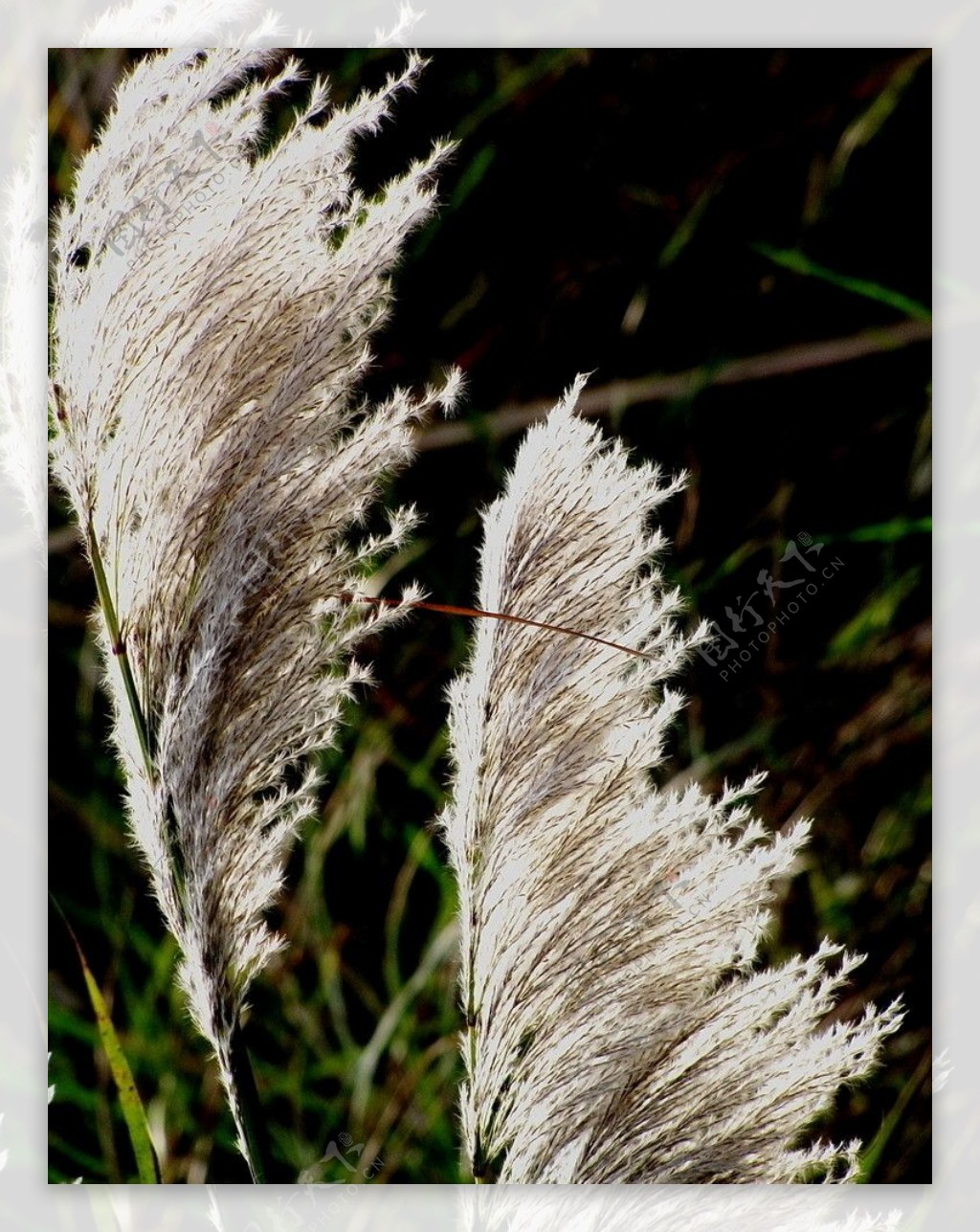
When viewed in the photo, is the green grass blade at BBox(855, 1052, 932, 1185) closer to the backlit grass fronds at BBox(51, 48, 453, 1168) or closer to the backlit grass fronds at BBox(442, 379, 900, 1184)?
the backlit grass fronds at BBox(442, 379, 900, 1184)

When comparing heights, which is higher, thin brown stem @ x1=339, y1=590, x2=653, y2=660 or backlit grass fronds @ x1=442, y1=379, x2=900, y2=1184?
thin brown stem @ x1=339, y1=590, x2=653, y2=660

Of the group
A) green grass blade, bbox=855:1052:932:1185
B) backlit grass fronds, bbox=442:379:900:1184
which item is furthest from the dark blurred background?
backlit grass fronds, bbox=442:379:900:1184

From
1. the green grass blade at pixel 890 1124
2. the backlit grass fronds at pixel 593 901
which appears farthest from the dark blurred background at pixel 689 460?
the backlit grass fronds at pixel 593 901

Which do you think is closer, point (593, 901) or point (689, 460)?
point (593, 901)

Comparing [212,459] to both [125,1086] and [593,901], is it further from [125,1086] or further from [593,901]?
[125,1086]

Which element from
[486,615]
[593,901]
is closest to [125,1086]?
[593,901]

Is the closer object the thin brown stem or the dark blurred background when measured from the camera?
the thin brown stem

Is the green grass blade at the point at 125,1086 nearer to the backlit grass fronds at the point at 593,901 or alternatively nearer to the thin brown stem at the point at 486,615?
the backlit grass fronds at the point at 593,901

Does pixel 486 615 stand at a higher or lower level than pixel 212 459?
lower
